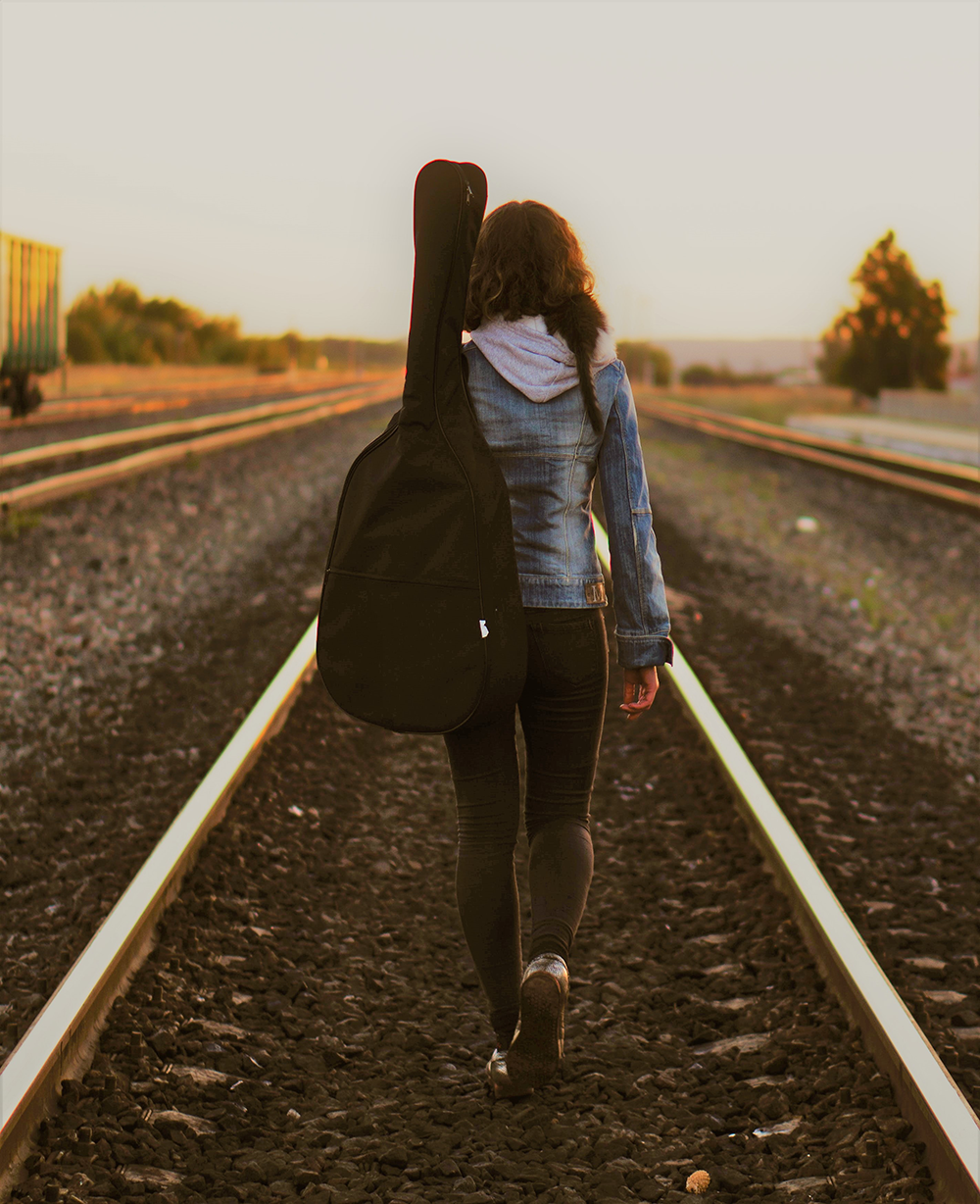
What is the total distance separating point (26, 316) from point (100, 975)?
20.6m

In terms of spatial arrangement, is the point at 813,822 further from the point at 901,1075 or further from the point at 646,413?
the point at 646,413

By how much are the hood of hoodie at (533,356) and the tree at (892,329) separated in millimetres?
77910

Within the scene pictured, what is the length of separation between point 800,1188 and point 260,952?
161 centimetres

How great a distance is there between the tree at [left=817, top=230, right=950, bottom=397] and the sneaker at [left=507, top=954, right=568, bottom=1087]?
7792 centimetres

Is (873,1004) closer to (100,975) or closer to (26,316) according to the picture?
(100,975)

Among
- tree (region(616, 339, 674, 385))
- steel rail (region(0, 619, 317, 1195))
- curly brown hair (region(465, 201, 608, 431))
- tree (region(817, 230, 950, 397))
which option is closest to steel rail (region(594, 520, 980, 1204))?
curly brown hair (region(465, 201, 608, 431))

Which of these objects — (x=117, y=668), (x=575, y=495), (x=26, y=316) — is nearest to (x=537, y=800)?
(x=575, y=495)

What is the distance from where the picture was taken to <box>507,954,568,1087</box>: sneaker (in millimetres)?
2436

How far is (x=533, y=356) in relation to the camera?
2215 mm

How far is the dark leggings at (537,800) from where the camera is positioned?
7.71 ft

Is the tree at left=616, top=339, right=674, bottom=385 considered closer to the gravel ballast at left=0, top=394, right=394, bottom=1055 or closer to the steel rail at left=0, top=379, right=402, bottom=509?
the steel rail at left=0, top=379, right=402, bottom=509

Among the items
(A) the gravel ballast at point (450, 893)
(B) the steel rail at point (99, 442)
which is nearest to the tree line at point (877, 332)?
(B) the steel rail at point (99, 442)

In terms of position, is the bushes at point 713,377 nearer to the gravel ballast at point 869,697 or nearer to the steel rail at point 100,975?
the gravel ballast at point 869,697

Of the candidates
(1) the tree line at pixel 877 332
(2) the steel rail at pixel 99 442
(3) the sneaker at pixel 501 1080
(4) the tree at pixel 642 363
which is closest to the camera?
(3) the sneaker at pixel 501 1080
